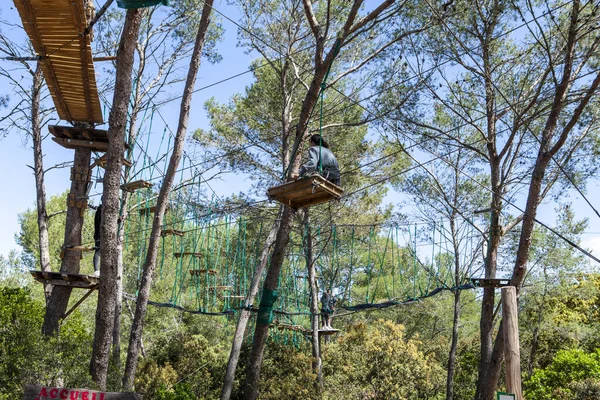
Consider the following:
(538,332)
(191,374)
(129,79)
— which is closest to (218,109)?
(191,374)

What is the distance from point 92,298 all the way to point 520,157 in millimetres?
14074

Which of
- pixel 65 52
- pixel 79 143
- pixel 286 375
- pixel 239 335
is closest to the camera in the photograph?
pixel 65 52

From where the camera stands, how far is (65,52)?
20.2 ft

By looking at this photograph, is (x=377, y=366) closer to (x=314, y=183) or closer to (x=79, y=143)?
(x=79, y=143)

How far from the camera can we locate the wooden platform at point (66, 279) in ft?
20.9

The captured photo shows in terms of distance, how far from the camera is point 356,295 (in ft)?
74.6

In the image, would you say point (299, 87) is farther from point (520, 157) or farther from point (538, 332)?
point (538, 332)

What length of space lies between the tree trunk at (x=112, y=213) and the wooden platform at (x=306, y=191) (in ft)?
4.80

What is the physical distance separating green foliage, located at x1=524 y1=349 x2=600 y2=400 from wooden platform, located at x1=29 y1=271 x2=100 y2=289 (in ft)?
31.4

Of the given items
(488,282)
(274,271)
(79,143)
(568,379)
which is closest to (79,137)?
(79,143)

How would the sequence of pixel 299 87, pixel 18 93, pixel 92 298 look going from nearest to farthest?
pixel 18 93 → pixel 299 87 → pixel 92 298

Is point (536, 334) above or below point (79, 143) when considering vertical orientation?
below

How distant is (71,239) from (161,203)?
157 centimetres

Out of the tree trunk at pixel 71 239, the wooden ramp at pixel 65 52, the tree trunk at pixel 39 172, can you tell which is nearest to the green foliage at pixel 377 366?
the tree trunk at pixel 39 172
